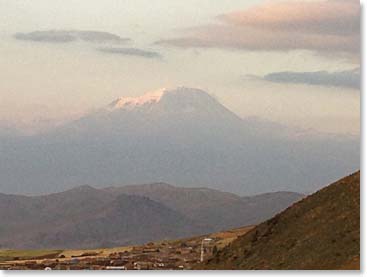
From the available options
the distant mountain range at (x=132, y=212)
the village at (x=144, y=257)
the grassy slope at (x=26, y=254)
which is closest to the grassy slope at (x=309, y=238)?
the village at (x=144, y=257)

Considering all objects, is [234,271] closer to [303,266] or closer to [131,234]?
[303,266]

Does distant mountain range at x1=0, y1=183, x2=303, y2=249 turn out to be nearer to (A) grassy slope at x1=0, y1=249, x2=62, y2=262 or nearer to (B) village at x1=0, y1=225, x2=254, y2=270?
(B) village at x1=0, y1=225, x2=254, y2=270

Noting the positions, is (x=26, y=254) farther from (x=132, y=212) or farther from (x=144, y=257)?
(x=132, y=212)

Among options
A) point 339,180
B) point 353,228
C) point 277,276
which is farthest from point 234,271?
point 339,180

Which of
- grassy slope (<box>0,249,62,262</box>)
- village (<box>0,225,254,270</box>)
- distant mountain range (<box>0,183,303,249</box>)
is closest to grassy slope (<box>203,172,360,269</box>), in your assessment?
village (<box>0,225,254,270</box>)

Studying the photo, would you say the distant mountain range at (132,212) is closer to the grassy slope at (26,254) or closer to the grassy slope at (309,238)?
the grassy slope at (309,238)
